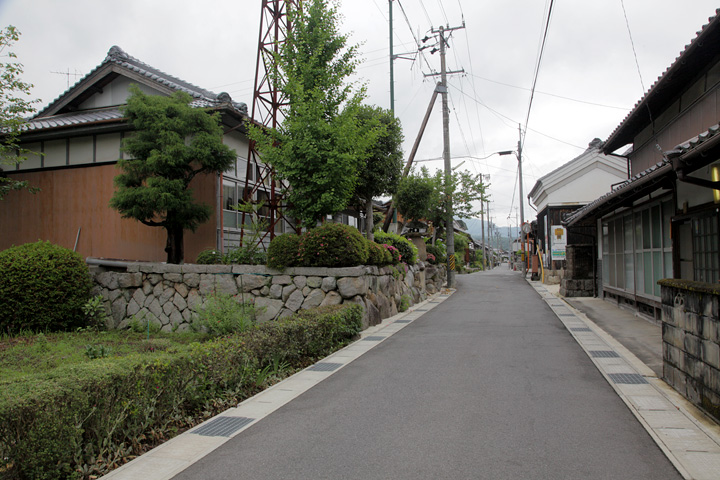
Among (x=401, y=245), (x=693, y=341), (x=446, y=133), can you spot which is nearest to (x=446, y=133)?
(x=446, y=133)

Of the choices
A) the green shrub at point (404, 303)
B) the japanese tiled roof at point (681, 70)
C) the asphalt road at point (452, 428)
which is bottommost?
the asphalt road at point (452, 428)

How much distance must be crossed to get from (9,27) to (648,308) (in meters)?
17.1

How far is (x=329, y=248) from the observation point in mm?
10594

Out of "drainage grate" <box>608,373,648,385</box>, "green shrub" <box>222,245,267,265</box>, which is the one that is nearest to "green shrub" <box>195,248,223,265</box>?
"green shrub" <box>222,245,267,265</box>

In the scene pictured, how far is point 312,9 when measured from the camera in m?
11.9

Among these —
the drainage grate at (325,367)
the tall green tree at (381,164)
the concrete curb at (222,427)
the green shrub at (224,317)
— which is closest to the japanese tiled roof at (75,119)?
the green shrub at (224,317)

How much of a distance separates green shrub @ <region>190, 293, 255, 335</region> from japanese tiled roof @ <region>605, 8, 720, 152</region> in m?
8.97

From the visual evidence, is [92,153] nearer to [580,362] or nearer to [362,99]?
[362,99]

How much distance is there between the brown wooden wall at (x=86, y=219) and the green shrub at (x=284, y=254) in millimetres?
4233

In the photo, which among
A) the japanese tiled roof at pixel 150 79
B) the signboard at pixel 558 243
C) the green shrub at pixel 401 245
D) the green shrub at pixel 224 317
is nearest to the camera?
the green shrub at pixel 224 317

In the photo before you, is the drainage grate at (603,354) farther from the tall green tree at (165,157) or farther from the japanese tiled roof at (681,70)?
the tall green tree at (165,157)

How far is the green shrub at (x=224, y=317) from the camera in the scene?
902 centimetres

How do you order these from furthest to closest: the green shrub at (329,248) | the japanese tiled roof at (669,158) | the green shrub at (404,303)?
the green shrub at (404,303) → the green shrub at (329,248) → the japanese tiled roof at (669,158)

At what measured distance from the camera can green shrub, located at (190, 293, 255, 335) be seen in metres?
9.02
